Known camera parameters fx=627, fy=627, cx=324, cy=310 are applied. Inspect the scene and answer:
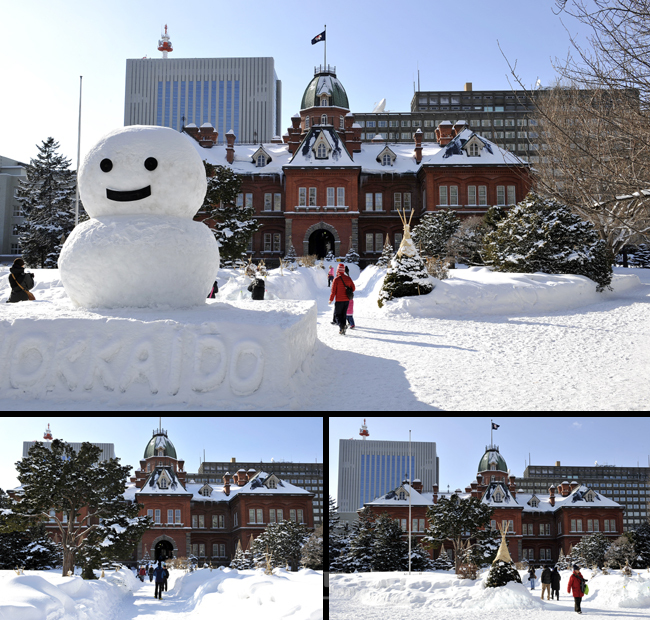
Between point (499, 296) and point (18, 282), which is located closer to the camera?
point (18, 282)

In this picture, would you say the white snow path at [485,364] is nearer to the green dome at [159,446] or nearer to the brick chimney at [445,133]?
the green dome at [159,446]

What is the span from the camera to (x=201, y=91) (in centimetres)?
10475

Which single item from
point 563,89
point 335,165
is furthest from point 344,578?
point 335,165

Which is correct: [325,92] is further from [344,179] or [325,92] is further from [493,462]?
[493,462]

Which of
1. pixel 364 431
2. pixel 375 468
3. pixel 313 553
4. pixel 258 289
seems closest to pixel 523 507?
pixel 375 468

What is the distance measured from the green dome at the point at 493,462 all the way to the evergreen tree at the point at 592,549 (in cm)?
63

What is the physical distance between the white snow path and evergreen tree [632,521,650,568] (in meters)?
3.95

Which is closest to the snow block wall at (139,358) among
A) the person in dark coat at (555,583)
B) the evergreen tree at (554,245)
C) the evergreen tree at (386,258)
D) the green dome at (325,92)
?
the person in dark coat at (555,583)

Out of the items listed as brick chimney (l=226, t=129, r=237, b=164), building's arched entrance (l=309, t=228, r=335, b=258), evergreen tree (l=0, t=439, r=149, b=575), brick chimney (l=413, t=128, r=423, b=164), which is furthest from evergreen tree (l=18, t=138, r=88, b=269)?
evergreen tree (l=0, t=439, r=149, b=575)

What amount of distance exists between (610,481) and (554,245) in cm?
1707

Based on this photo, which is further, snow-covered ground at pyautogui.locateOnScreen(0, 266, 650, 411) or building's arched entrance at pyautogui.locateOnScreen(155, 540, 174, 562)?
snow-covered ground at pyautogui.locateOnScreen(0, 266, 650, 411)

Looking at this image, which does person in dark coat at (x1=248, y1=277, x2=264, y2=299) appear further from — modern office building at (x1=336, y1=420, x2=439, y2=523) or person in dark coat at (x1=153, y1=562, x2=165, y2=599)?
person in dark coat at (x1=153, y1=562, x2=165, y2=599)

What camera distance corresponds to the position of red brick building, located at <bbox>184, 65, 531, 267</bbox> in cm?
4253

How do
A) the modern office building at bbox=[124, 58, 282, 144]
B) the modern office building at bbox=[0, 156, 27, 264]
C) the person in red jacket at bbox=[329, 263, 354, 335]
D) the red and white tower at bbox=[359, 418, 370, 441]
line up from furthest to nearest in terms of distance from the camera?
the modern office building at bbox=[124, 58, 282, 144], the modern office building at bbox=[0, 156, 27, 264], the person in red jacket at bbox=[329, 263, 354, 335], the red and white tower at bbox=[359, 418, 370, 441]
